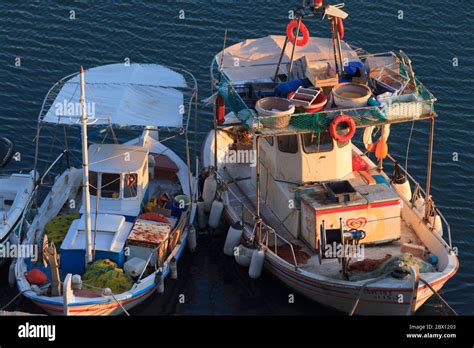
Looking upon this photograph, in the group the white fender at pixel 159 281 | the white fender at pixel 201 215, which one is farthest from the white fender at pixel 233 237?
the white fender at pixel 159 281

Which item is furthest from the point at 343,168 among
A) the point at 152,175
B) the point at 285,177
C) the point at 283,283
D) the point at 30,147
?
the point at 30,147

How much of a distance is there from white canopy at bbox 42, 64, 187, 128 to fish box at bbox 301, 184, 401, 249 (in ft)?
18.4

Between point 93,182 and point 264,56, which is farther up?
point 264,56

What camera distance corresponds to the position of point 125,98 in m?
39.9

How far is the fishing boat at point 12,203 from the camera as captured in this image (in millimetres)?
38656

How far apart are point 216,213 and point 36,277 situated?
745cm

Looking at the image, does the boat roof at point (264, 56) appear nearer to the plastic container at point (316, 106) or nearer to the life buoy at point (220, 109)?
the life buoy at point (220, 109)

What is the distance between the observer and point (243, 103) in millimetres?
37562

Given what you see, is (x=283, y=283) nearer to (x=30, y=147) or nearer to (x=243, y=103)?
(x=243, y=103)

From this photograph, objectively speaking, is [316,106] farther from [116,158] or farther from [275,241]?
[116,158]

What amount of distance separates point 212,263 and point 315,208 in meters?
5.12

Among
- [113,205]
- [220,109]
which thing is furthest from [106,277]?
Result: [220,109]

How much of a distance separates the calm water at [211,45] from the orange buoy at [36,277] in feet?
22.7

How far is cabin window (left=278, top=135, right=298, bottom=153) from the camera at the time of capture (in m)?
38.2
